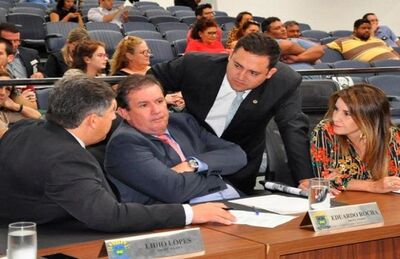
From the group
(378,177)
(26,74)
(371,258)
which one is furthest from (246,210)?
(26,74)

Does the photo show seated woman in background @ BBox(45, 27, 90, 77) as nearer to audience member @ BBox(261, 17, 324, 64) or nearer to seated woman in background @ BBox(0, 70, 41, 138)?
seated woman in background @ BBox(0, 70, 41, 138)

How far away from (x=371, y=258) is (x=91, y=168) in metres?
0.91

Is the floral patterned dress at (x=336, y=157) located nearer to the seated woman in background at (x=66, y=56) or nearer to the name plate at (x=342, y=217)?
the name plate at (x=342, y=217)

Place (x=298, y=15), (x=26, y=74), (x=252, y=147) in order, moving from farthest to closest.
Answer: (x=298, y=15), (x=26, y=74), (x=252, y=147)

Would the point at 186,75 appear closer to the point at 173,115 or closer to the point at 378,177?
the point at 173,115

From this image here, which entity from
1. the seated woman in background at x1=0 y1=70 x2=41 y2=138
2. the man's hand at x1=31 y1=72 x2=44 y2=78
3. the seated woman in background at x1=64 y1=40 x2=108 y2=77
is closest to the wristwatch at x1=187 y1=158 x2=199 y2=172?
the seated woman in background at x1=0 y1=70 x2=41 y2=138

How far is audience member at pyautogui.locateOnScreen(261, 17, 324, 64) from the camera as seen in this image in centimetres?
655

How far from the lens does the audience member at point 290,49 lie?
6.55 metres

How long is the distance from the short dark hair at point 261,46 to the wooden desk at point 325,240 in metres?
0.89

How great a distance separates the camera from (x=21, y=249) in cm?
159

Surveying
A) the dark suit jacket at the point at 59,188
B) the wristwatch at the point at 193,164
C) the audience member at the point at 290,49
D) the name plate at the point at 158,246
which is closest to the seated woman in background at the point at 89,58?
the audience member at the point at 290,49

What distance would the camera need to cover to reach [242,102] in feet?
10.3

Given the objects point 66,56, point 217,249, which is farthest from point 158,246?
point 66,56

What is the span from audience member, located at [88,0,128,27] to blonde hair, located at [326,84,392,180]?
5991 mm
